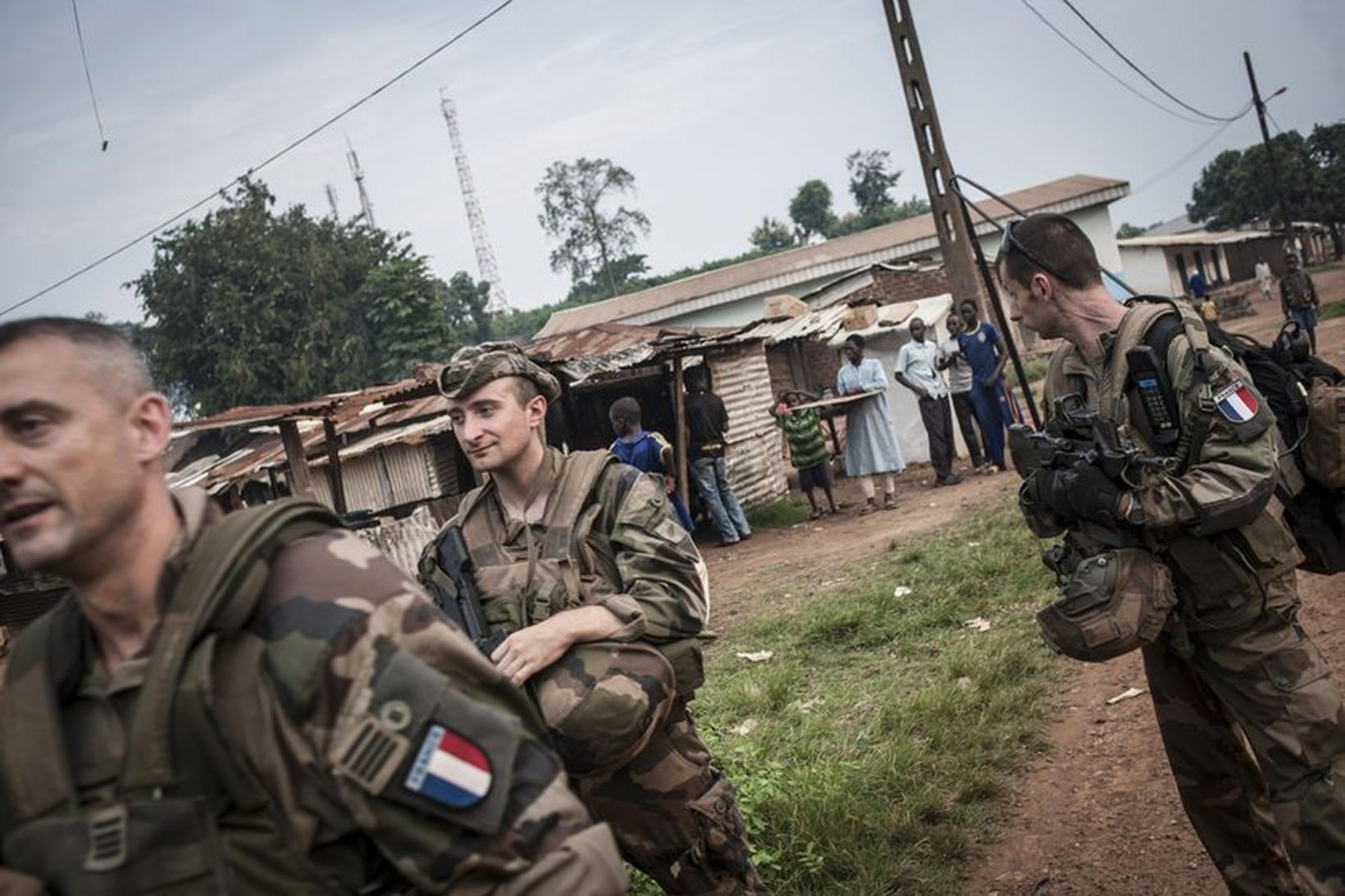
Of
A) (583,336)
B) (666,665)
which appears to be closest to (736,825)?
(666,665)

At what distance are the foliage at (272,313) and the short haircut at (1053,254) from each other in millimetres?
32169

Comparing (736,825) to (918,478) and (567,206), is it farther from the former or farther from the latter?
(567,206)

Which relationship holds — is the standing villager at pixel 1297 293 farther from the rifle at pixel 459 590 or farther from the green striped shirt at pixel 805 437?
the rifle at pixel 459 590

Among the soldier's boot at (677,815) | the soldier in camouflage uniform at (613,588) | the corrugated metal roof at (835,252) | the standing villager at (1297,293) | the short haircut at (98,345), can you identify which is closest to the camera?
the short haircut at (98,345)

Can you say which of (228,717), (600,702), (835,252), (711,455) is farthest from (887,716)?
(835,252)

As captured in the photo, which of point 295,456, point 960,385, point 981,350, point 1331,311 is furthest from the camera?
point 1331,311

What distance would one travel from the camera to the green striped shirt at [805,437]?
12969 mm

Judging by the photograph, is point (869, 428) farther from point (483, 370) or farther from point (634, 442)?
point (483, 370)

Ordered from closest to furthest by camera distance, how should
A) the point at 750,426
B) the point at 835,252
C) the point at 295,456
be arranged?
the point at 295,456 → the point at 750,426 → the point at 835,252

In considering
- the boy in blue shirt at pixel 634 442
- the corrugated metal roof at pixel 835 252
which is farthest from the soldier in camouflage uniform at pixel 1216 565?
the corrugated metal roof at pixel 835 252

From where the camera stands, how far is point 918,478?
1508 cm

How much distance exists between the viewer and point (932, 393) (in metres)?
13.4

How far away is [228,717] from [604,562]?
1.65 meters

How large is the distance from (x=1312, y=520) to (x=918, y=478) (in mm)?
11983
